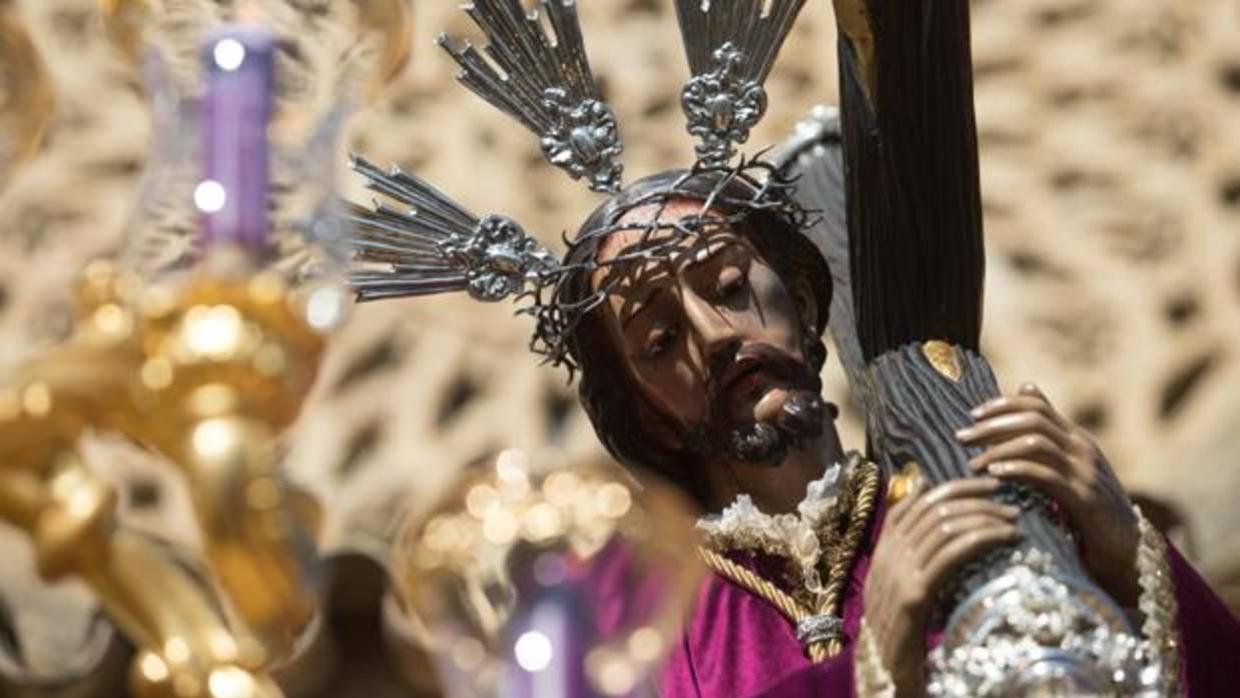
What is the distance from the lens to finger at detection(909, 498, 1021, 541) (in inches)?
103

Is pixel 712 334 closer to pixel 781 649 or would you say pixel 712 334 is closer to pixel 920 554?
pixel 781 649

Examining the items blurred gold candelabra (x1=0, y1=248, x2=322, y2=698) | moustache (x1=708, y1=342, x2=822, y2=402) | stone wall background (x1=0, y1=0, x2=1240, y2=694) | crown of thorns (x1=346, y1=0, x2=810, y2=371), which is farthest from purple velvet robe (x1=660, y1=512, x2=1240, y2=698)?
stone wall background (x1=0, y1=0, x2=1240, y2=694)

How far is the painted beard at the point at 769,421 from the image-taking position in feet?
9.79

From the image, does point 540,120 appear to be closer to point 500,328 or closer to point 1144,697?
point 1144,697

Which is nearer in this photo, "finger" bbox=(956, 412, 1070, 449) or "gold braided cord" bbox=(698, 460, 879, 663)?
"finger" bbox=(956, 412, 1070, 449)

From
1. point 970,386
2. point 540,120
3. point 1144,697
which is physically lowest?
point 1144,697

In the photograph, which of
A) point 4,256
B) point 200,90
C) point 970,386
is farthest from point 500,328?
point 200,90

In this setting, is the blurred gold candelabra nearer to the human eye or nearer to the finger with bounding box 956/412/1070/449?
the finger with bounding box 956/412/1070/449

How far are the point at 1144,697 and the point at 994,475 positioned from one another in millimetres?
180

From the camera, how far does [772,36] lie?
123 inches

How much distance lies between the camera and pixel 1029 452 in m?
2.66

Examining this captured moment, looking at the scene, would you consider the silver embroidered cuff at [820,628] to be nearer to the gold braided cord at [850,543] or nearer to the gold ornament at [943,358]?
the gold braided cord at [850,543]

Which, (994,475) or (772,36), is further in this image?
(772,36)

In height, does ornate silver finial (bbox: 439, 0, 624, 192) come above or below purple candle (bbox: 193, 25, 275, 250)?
above
